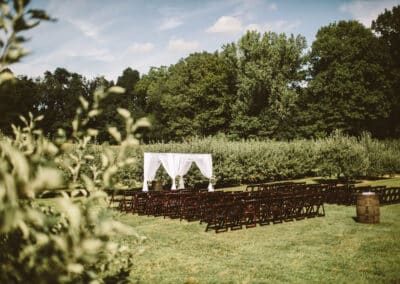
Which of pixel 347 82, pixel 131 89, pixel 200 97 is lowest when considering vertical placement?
pixel 347 82

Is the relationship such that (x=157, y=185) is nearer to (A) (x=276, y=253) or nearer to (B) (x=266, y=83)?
(A) (x=276, y=253)

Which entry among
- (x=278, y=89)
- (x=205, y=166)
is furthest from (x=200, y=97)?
(x=205, y=166)

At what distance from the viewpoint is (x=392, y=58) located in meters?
44.5

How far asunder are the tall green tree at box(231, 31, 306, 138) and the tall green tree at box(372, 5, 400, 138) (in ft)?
31.8

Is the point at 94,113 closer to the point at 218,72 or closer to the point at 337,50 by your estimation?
the point at 337,50

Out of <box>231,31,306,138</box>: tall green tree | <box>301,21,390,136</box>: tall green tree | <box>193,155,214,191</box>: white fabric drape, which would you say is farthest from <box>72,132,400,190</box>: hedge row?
<box>231,31,306,138</box>: tall green tree

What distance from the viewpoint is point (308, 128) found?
44.6m

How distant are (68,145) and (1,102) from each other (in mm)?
586

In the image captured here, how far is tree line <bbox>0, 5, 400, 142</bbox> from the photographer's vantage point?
1670 inches

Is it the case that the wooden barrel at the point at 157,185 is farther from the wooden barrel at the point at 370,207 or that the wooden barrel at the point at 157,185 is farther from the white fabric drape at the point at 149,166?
the wooden barrel at the point at 370,207

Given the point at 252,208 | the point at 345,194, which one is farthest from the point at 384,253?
the point at 345,194

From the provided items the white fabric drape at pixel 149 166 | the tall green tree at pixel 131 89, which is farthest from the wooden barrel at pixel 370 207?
the tall green tree at pixel 131 89

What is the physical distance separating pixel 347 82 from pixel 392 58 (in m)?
7.76

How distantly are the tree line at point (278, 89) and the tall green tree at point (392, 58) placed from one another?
0.38ft
